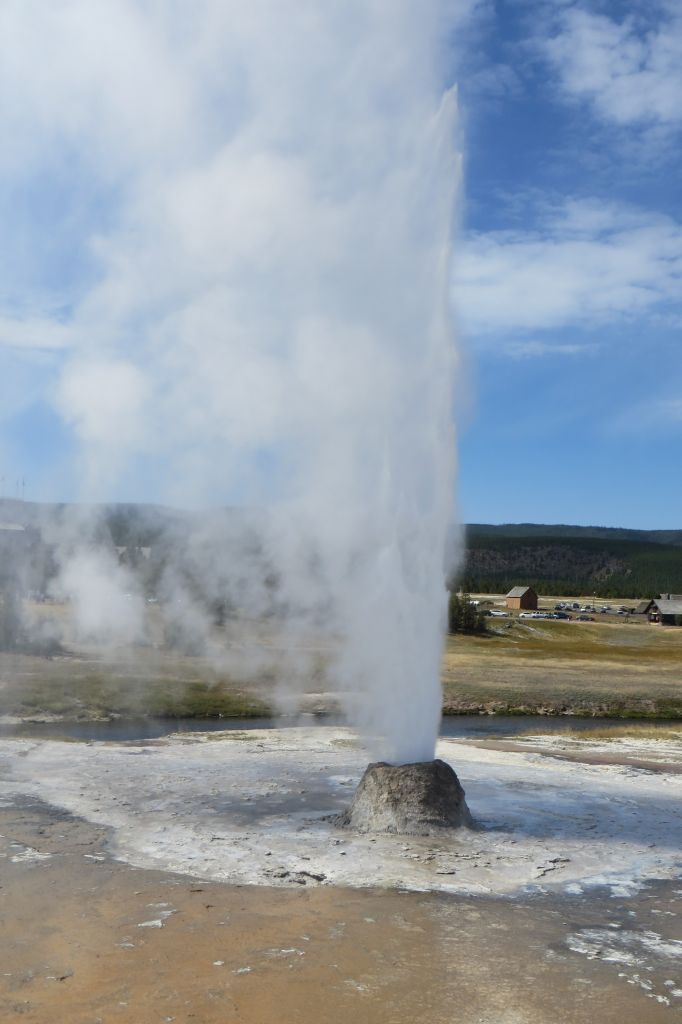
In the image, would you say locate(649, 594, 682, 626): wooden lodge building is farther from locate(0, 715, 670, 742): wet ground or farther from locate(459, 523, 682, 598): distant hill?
locate(459, 523, 682, 598): distant hill

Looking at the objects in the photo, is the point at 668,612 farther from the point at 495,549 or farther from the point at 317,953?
the point at 495,549

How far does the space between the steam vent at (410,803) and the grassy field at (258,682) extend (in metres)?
17.3

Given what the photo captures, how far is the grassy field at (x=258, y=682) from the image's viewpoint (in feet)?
102

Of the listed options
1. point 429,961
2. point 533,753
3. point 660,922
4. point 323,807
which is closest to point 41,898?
point 429,961

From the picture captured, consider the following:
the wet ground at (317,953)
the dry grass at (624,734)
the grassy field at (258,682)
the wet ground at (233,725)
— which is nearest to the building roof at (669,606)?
the grassy field at (258,682)

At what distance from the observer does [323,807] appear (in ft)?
50.7

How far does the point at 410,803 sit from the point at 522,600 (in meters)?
76.6

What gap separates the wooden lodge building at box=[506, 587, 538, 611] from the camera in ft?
291

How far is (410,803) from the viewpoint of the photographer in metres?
13.9

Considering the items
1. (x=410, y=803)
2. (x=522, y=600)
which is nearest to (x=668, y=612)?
(x=522, y=600)

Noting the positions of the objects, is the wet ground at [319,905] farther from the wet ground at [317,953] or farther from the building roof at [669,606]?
the building roof at [669,606]

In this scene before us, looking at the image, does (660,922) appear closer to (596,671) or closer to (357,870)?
(357,870)

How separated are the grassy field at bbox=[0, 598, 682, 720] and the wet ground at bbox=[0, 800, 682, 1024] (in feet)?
63.9

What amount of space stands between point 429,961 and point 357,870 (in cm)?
301
